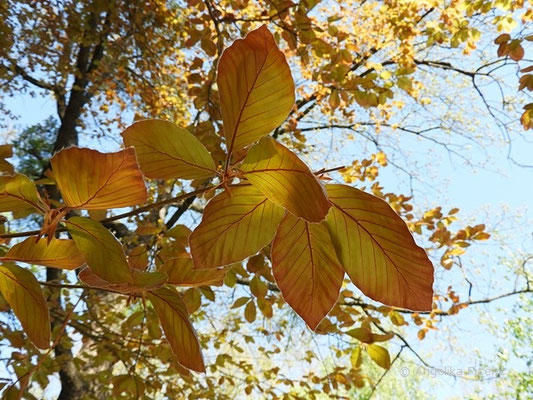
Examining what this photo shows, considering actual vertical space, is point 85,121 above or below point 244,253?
above

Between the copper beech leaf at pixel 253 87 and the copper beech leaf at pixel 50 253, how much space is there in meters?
0.15

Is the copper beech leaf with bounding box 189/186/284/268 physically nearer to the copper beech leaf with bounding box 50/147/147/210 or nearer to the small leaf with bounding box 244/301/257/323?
the copper beech leaf with bounding box 50/147/147/210

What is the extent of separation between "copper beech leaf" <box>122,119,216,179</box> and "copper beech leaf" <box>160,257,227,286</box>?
130 mm

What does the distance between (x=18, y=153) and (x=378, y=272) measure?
13.2ft

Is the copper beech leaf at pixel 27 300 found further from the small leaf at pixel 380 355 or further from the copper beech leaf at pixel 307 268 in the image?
the small leaf at pixel 380 355

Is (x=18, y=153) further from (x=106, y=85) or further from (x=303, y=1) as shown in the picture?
(x=303, y=1)

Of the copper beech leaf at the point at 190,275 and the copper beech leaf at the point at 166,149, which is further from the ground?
the copper beech leaf at the point at 166,149

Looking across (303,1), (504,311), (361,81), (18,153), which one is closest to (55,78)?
(18,153)

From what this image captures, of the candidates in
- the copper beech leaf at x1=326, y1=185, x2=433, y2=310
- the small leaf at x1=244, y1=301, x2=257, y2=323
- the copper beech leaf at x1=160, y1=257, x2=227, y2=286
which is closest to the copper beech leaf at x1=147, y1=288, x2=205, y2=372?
the copper beech leaf at x1=160, y1=257, x2=227, y2=286

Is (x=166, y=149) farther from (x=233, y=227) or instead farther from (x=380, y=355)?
(x=380, y=355)

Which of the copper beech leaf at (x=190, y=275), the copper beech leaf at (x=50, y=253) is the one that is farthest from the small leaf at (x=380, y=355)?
the copper beech leaf at (x=50, y=253)

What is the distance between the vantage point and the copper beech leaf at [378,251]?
21 cm

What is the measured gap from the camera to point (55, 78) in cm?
A: 304

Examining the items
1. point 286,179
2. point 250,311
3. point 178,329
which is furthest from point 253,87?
point 250,311
